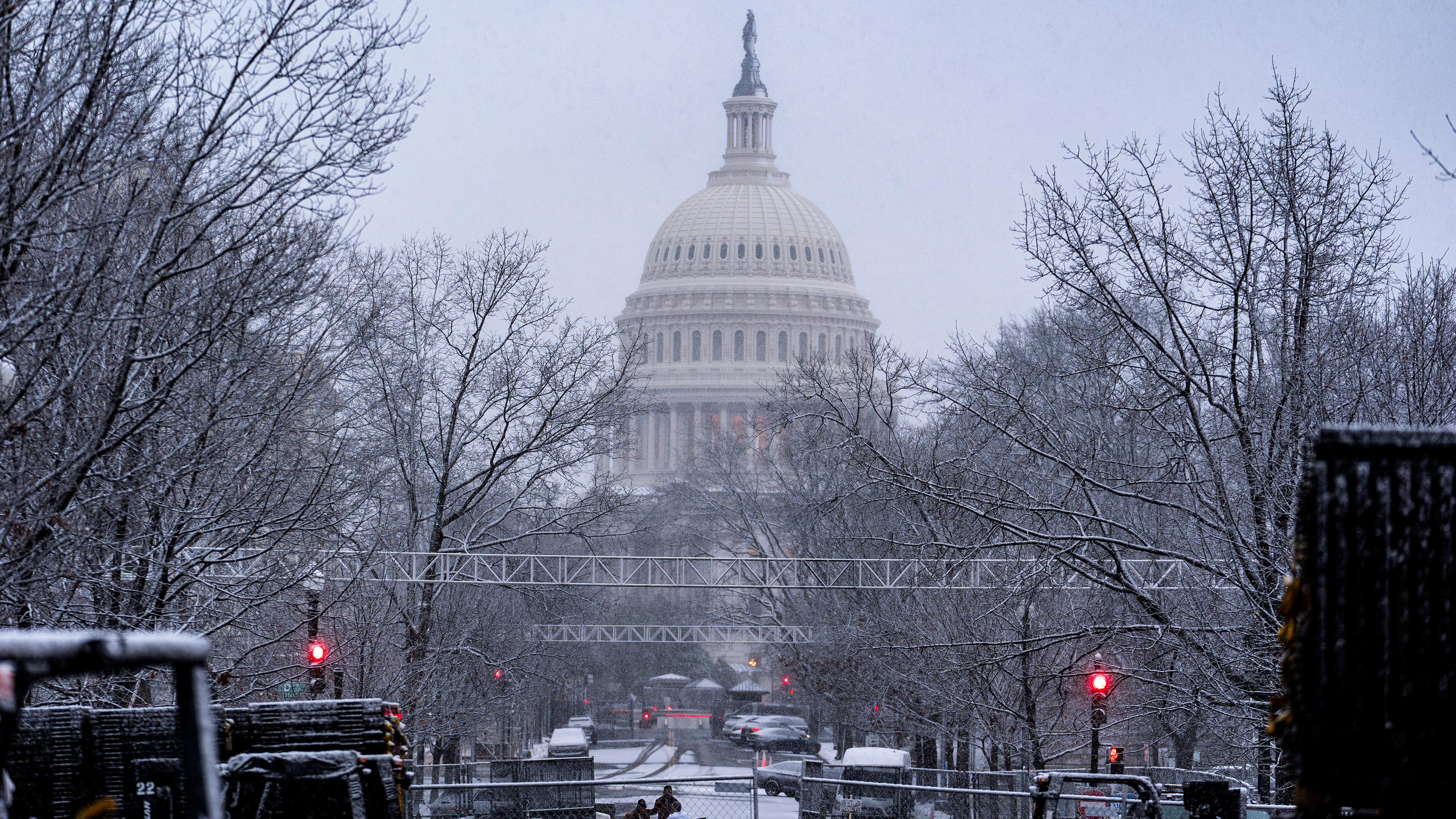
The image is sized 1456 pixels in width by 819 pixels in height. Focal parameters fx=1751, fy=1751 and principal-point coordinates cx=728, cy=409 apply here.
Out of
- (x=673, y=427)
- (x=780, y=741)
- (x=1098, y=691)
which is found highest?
(x=673, y=427)

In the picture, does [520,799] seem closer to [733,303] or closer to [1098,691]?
[1098,691]

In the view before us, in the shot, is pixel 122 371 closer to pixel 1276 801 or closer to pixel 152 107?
pixel 152 107

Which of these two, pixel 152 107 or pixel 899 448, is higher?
pixel 152 107

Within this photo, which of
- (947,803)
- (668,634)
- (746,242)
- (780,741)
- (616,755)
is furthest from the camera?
(746,242)

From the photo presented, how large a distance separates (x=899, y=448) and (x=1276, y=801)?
20.7 ft

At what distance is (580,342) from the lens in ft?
113

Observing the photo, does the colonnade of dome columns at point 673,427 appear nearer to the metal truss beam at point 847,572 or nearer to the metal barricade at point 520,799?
the metal truss beam at point 847,572

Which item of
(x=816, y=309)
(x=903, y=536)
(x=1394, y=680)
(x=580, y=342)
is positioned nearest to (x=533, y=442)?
(x=580, y=342)

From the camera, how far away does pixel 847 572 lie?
37.5 metres

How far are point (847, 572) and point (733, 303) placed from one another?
355 feet

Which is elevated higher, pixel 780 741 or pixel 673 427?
pixel 673 427

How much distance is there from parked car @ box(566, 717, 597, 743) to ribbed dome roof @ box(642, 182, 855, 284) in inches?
3308

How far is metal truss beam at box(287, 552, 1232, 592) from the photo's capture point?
65.2 feet

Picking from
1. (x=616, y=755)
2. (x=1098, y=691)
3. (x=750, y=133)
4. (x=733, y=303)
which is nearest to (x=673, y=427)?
(x=733, y=303)
